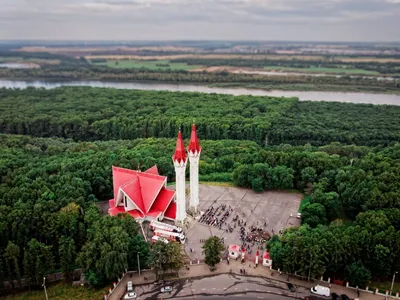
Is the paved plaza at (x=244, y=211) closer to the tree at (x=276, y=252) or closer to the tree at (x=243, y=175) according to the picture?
the tree at (x=243, y=175)

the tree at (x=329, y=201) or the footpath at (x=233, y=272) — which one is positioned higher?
the tree at (x=329, y=201)

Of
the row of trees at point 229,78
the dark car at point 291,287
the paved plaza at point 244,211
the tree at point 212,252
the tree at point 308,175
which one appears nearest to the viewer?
the dark car at point 291,287

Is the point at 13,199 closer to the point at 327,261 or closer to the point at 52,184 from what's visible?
the point at 52,184

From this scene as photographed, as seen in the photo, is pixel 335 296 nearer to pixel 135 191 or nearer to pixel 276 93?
pixel 135 191

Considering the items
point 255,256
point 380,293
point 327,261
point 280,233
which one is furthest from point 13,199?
point 380,293

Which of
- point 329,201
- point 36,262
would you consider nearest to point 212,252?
point 36,262

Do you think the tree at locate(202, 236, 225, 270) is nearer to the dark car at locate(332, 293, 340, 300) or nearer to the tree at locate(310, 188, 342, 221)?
the dark car at locate(332, 293, 340, 300)

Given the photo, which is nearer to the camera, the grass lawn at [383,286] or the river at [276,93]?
the grass lawn at [383,286]

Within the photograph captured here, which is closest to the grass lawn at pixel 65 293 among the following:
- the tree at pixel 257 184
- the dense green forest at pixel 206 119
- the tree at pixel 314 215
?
the tree at pixel 314 215
